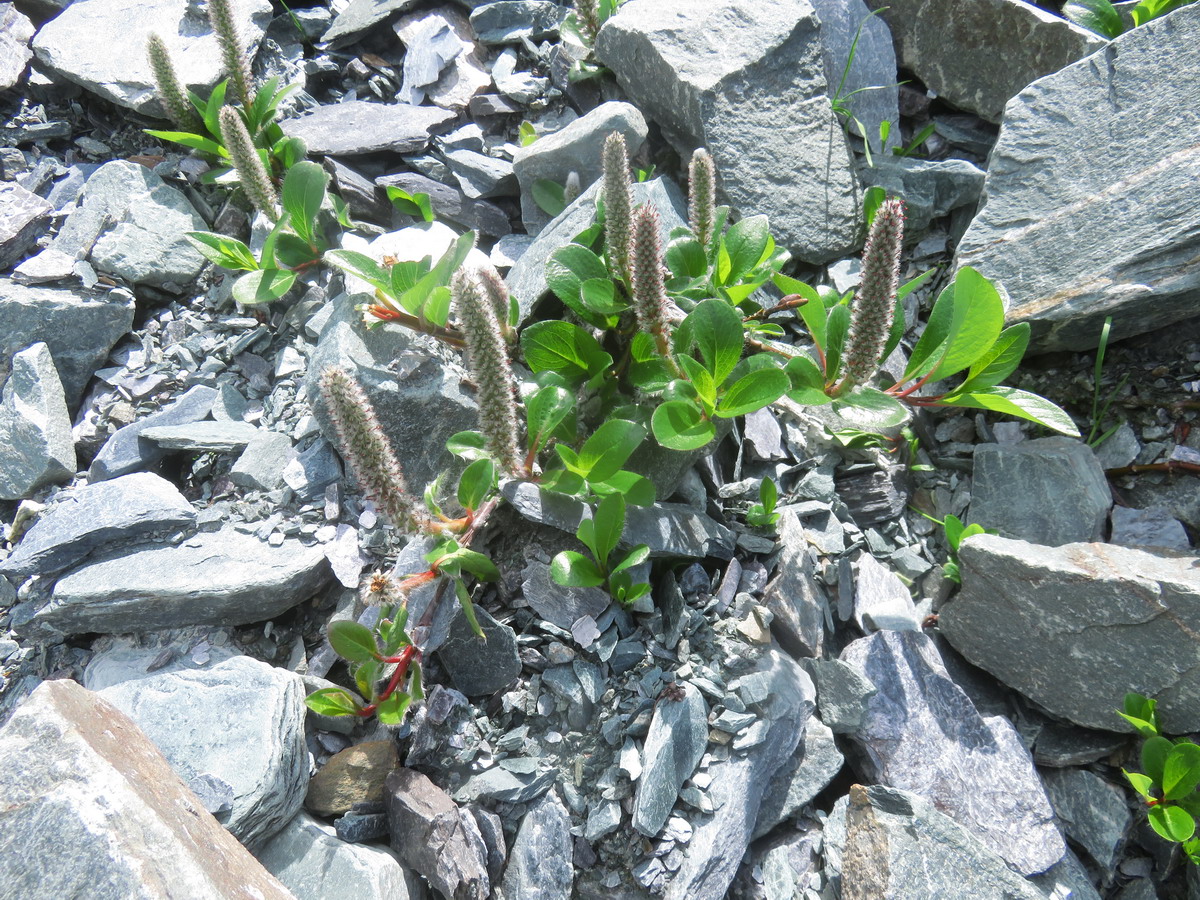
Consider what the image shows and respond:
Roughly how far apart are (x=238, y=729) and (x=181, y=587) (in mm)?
602

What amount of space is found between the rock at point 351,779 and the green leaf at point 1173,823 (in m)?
2.76

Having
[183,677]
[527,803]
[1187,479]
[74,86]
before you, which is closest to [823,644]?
[527,803]

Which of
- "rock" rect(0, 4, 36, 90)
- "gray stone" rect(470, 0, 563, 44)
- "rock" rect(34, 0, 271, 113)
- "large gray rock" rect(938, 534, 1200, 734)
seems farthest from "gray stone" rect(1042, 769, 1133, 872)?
"rock" rect(0, 4, 36, 90)

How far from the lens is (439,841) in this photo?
2564mm

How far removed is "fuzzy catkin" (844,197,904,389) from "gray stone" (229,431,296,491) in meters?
2.41

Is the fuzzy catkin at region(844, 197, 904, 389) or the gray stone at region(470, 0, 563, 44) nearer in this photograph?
the fuzzy catkin at region(844, 197, 904, 389)

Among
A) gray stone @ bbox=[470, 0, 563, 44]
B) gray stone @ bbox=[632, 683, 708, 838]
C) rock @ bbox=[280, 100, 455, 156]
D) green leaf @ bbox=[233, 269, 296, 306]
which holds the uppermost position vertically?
gray stone @ bbox=[470, 0, 563, 44]

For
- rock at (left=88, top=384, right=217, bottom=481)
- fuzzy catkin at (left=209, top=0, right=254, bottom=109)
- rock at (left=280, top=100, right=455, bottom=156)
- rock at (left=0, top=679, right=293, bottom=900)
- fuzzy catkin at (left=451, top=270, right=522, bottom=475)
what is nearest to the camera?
rock at (left=0, top=679, right=293, bottom=900)

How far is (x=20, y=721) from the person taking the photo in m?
2.26

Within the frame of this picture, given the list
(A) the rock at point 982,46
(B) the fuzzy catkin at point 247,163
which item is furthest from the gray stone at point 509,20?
(A) the rock at point 982,46

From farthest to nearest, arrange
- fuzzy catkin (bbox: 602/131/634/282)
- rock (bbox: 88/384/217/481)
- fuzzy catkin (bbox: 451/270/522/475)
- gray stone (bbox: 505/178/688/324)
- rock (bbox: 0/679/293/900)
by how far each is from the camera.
Answer: 1. gray stone (bbox: 505/178/688/324)
2. rock (bbox: 88/384/217/481)
3. fuzzy catkin (bbox: 602/131/634/282)
4. fuzzy catkin (bbox: 451/270/522/475)
5. rock (bbox: 0/679/293/900)

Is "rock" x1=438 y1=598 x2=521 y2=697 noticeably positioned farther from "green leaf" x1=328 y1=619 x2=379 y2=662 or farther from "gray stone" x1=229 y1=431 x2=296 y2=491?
"gray stone" x1=229 y1=431 x2=296 y2=491

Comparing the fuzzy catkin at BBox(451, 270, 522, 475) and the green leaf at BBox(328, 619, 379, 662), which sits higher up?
the fuzzy catkin at BBox(451, 270, 522, 475)

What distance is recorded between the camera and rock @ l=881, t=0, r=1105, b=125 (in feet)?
13.8
